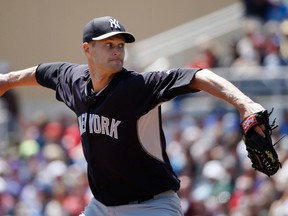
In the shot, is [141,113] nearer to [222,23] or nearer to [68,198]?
[68,198]

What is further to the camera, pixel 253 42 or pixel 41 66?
pixel 253 42

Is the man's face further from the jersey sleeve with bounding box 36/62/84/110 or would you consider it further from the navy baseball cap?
the jersey sleeve with bounding box 36/62/84/110

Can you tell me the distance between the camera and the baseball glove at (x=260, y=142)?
5.18 meters

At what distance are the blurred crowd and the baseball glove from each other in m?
3.90

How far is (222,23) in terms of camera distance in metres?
16.7

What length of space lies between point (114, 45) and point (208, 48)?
323 inches

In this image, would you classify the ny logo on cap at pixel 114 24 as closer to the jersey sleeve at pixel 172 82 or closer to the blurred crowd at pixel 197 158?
the jersey sleeve at pixel 172 82

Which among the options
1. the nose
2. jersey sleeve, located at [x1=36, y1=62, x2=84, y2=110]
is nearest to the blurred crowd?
jersey sleeve, located at [x1=36, y1=62, x2=84, y2=110]

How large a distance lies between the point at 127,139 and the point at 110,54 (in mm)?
594

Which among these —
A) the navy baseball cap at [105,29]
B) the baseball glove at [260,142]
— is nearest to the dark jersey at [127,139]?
the navy baseball cap at [105,29]

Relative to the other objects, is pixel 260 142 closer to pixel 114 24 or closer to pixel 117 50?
pixel 117 50

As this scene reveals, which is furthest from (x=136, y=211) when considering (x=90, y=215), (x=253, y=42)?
(x=253, y=42)

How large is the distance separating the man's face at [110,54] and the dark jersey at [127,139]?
0.32 ft

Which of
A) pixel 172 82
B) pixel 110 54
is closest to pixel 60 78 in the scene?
pixel 110 54
